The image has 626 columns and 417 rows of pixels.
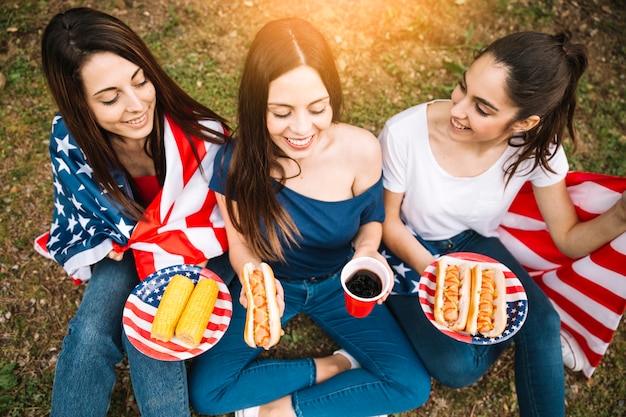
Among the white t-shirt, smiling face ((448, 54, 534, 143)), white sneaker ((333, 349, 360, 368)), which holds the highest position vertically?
smiling face ((448, 54, 534, 143))

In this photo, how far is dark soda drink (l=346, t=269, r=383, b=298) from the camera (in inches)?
103

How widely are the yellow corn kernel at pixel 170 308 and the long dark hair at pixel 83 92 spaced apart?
58cm

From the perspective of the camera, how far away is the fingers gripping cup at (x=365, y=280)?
8.49 feet

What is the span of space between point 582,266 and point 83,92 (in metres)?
Answer: 3.40

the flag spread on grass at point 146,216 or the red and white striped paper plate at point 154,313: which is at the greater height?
the flag spread on grass at point 146,216

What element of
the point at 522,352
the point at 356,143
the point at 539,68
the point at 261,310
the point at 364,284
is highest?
the point at 539,68

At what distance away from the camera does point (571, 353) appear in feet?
12.3

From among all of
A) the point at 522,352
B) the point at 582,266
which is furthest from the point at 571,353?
the point at 582,266

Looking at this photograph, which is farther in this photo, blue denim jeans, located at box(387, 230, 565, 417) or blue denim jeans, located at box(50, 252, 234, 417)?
blue denim jeans, located at box(387, 230, 565, 417)

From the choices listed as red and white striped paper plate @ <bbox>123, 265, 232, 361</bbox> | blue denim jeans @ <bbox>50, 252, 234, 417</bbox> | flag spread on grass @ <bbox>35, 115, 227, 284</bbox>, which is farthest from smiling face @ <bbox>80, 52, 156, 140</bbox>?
blue denim jeans @ <bbox>50, 252, 234, 417</bbox>

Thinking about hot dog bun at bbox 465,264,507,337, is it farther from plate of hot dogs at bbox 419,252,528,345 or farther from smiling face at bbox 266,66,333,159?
smiling face at bbox 266,66,333,159

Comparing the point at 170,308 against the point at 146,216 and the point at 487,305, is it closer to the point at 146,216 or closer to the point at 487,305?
the point at 146,216

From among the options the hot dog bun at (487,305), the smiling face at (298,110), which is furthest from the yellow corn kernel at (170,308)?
the hot dog bun at (487,305)

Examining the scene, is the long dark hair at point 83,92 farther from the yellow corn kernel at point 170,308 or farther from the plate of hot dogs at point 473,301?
the plate of hot dogs at point 473,301
